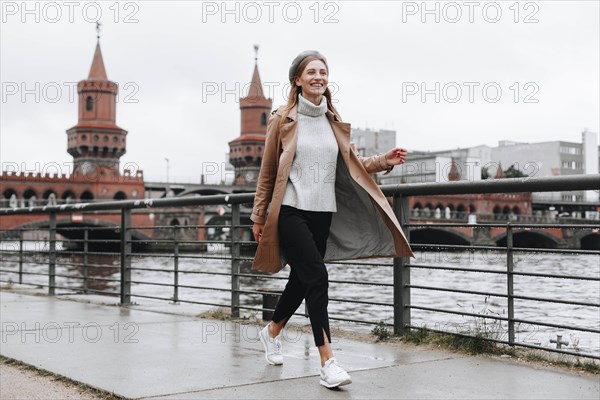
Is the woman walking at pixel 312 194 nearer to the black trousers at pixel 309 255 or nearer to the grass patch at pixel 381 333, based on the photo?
the black trousers at pixel 309 255

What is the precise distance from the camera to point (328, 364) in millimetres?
3264

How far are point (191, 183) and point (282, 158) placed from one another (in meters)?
81.1

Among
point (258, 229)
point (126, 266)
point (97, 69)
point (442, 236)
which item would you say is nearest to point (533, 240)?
point (442, 236)

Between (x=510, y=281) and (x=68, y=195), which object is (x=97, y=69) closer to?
(x=68, y=195)

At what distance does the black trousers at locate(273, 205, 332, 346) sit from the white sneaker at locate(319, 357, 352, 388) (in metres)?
0.16

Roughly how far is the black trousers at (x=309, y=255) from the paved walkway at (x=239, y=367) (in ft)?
0.86

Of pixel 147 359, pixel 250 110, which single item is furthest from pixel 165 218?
pixel 147 359

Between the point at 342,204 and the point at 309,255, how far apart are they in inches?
16.7

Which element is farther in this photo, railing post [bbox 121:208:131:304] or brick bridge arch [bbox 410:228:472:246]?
brick bridge arch [bbox 410:228:472:246]

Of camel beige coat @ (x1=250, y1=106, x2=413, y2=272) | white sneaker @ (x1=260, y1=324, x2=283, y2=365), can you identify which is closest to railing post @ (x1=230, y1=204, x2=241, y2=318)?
white sneaker @ (x1=260, y1=324, x2=283, y2=365)

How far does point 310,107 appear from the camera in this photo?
358cm

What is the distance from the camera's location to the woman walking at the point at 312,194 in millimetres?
3473

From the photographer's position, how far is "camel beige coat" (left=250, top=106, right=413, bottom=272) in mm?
3555

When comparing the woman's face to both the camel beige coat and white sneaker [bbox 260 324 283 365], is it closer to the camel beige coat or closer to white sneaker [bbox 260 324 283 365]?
the camel beige coat
